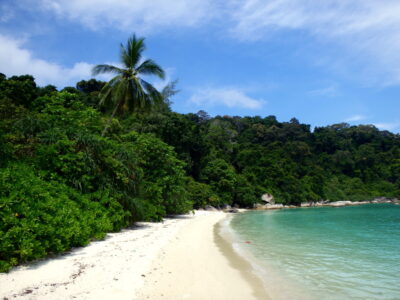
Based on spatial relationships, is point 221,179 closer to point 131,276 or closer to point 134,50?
point 134,50

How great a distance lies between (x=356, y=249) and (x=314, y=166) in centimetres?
6288

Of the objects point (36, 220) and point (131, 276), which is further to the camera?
point (36, 220)

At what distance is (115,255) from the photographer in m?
7.03

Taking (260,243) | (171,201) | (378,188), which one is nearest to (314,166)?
(378,188)

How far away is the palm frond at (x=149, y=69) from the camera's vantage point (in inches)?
682

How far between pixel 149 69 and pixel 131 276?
46.1ft

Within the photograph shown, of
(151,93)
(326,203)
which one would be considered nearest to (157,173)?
(151,93)

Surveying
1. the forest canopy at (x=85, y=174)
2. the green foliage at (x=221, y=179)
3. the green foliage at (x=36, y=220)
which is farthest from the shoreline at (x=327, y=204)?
the green foliage at (x=36, y=220)

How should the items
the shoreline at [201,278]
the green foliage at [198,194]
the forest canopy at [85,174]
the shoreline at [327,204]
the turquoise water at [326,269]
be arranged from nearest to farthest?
the shoreline at [201,278]
the turquoise water at [326,269]
the forest canopy at [85,174]
the green foliage at [198,194]
the shoreline at [327,204]

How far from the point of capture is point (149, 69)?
57.2ft

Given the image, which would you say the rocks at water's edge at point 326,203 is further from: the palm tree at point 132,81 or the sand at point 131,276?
the sand at point 131,276

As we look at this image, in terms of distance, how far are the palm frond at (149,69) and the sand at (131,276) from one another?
1179 cm

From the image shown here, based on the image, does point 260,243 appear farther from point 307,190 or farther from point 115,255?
point 307,190

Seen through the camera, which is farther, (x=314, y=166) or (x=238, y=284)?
(x=314, y=166)
